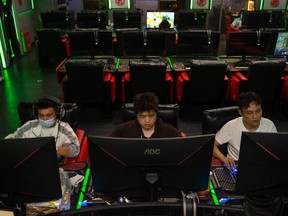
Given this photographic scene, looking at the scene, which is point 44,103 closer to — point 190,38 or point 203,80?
point 203,80

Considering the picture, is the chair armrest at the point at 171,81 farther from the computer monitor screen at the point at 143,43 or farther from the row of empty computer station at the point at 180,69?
the computer monitor screen at the point at 143,43

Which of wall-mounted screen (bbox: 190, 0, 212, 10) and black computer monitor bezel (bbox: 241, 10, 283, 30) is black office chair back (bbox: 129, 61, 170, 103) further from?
wall-mounted screen (bbox: 190, 0, 212, 10)

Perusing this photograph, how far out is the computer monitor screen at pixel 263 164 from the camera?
158 centimetres

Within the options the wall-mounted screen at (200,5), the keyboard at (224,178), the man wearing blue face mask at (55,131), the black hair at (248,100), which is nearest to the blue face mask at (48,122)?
the man wearing blue face mask at (55,131)

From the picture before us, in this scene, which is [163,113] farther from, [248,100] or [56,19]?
[56,19]

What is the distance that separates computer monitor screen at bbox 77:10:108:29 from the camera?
21.9ft

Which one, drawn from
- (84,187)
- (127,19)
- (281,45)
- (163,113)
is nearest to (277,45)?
(281,45)

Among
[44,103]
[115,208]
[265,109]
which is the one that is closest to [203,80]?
[265,109]

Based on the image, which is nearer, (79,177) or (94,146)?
(94,146)

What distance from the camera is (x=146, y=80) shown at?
4.20 metres

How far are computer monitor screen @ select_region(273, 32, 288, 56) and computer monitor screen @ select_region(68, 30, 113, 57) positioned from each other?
2.63m

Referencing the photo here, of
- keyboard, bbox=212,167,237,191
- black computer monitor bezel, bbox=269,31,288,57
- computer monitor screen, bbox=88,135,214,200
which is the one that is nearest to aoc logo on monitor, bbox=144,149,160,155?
computer monitor screen, bbox=88,135,214,200

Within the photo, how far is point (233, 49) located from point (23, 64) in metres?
4.86

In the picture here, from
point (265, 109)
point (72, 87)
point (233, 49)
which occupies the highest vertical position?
point (233, 49)
